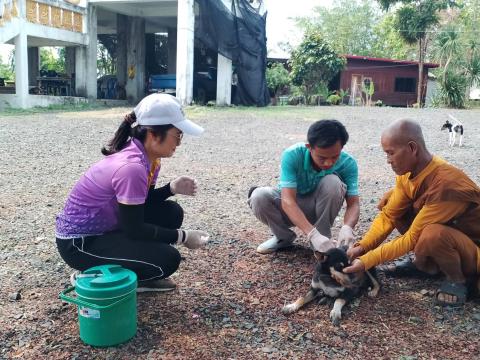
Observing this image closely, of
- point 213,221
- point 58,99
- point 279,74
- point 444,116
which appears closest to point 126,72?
point 58,99

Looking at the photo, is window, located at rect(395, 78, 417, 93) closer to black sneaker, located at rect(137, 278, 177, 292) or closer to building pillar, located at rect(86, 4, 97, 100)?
building pillar, located at rect(86, 4, 97, 100)

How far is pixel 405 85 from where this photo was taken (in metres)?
26.3

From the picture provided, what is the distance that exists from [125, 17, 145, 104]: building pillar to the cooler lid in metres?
17.9

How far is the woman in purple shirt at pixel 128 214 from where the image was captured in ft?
8.08

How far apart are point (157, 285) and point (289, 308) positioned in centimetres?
84

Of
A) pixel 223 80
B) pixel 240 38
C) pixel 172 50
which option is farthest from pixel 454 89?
pixel 172 50

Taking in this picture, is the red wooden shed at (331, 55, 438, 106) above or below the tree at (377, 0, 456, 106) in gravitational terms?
below

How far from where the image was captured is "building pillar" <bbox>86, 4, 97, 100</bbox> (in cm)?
1703

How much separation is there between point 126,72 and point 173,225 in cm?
1738

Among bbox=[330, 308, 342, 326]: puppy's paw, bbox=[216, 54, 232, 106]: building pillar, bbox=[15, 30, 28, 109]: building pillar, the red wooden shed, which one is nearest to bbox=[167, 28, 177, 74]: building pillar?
bbox=[216, 54, 232, 106]: building pillar

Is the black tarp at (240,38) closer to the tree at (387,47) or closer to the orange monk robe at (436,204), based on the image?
the orange monk robe at (436,204)

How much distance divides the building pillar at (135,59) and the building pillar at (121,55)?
20 cm

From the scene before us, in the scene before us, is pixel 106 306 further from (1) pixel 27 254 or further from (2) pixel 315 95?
(2) pixel 315 95

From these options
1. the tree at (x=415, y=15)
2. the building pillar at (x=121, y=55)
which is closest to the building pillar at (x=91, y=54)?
the building pillar at (x=121, y=55)
